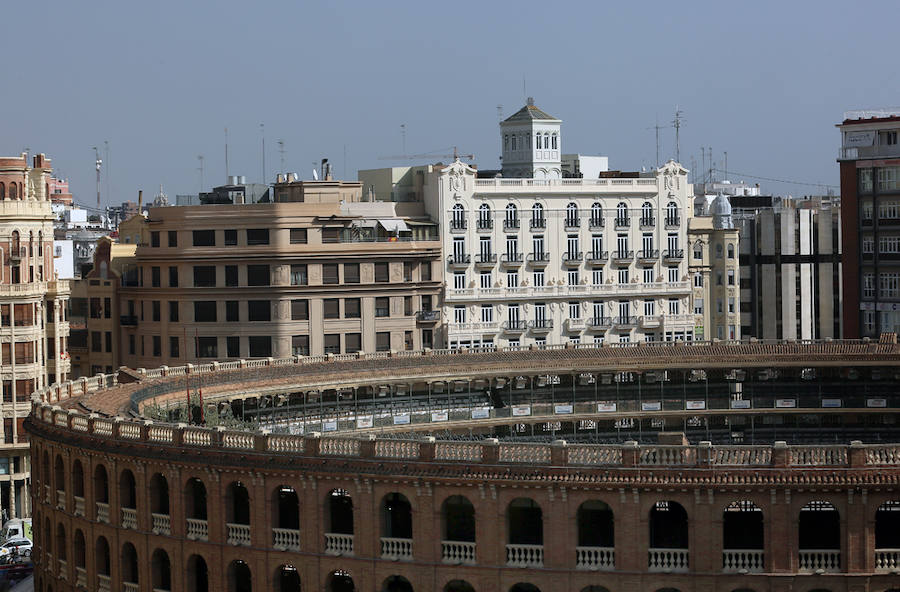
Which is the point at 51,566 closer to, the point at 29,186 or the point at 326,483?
the point at 326,483

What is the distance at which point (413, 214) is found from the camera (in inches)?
6673

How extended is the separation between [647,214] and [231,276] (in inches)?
1700

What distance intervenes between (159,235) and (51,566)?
60.6 m

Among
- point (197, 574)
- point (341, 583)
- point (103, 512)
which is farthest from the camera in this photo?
point (103, 512)

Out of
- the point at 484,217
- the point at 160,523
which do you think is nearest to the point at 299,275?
the point at 484,217

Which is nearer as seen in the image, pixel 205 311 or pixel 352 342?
pixel 205 311

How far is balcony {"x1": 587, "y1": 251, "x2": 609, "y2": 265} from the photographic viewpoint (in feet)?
555

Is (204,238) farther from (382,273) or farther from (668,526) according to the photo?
(668,526)

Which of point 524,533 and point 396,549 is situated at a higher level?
point 524,533

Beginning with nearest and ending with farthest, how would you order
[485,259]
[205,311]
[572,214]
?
[205,311], [485,259], [572,214]

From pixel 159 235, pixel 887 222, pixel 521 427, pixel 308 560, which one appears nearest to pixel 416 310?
pixel 159 235

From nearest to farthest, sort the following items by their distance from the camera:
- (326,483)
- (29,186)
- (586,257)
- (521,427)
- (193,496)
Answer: (326,483)
(193,496)
(521,427)
(29,186)
(586,257)

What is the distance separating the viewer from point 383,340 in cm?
15812

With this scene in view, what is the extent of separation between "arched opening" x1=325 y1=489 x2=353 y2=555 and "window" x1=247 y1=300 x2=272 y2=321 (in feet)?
229
